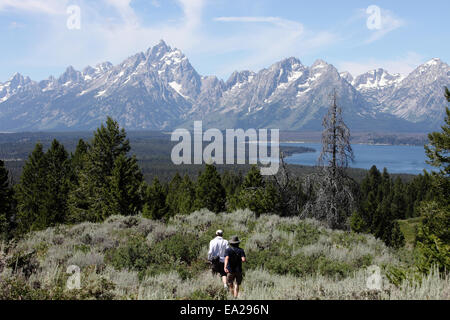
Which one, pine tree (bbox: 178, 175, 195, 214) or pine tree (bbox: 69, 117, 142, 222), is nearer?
pine tree (bbox: 69, 117, 142, 222)

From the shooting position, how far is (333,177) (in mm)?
20562

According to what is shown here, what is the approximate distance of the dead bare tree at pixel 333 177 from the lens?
65.4ft

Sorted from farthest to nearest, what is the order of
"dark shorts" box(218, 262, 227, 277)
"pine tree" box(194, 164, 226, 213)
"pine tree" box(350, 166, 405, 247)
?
"pine tree" box(350, 166, 405, 247), "pine tree" box(194, 164, 226, 213), "dark shorts" box(218, 262, 227, 277)

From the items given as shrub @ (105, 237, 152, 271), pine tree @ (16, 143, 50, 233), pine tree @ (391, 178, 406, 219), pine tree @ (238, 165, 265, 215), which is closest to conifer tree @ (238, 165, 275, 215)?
pine tree @ (238, 165, 265, 215)

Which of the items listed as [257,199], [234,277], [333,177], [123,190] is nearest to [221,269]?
[234,277]

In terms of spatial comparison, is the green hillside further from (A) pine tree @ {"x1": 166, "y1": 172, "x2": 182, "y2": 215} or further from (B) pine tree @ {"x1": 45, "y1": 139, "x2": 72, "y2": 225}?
(A) pine tree @ {"x1": 166, "y1": 172, "x2": 182, "y2": 215}

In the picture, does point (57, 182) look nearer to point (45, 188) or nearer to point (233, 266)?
point (45, 188)

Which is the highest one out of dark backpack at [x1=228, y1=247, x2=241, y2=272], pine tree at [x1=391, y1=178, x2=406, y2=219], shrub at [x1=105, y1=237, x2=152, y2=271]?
dark backpack at [x1=228, y1=247, x2=241, y2=272]

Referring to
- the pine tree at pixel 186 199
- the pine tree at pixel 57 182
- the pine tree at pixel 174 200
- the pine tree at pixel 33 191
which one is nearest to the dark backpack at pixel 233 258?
the pine tree at pixel 57 182

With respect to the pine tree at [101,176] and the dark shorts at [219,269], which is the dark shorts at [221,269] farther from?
the pine tree at [101,176]

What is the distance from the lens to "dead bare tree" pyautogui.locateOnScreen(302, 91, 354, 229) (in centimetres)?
1994

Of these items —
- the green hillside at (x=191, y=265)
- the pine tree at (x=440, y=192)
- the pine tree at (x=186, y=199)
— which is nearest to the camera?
the green hillside at (x=191, y=265)
